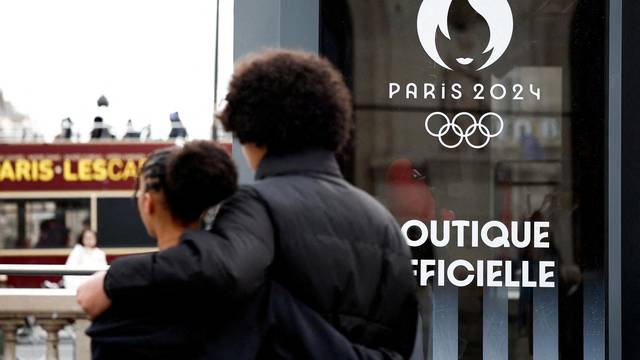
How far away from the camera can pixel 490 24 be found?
13.3 feet

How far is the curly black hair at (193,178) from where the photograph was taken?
1.92 m

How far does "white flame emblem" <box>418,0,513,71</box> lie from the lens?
4.04m

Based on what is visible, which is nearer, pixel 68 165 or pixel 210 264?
pixel 210 264

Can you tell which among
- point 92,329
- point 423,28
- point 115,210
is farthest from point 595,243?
point 115,210

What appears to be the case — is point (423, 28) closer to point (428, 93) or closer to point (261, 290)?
point (428, 93)

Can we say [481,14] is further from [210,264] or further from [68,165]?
[68,165]

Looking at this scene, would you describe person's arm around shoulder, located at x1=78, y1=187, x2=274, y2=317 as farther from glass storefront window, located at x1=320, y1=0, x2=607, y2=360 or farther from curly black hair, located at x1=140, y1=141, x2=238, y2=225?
glass storefront window, located at x1=320, y1=0, x2=607, y2=360

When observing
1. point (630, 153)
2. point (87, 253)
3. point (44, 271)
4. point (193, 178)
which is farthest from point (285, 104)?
point (87, 253)

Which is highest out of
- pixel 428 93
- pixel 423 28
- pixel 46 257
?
pixel 423 28

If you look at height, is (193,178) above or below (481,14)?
below

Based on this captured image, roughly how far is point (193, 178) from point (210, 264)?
0.19 m

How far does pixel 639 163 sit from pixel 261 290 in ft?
8.43

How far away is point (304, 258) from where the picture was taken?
6.27ft

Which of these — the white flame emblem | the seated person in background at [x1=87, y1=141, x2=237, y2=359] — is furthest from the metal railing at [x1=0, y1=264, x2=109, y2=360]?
the seated person in background at [x1=87, y1=141, x2=237, y2=359]
